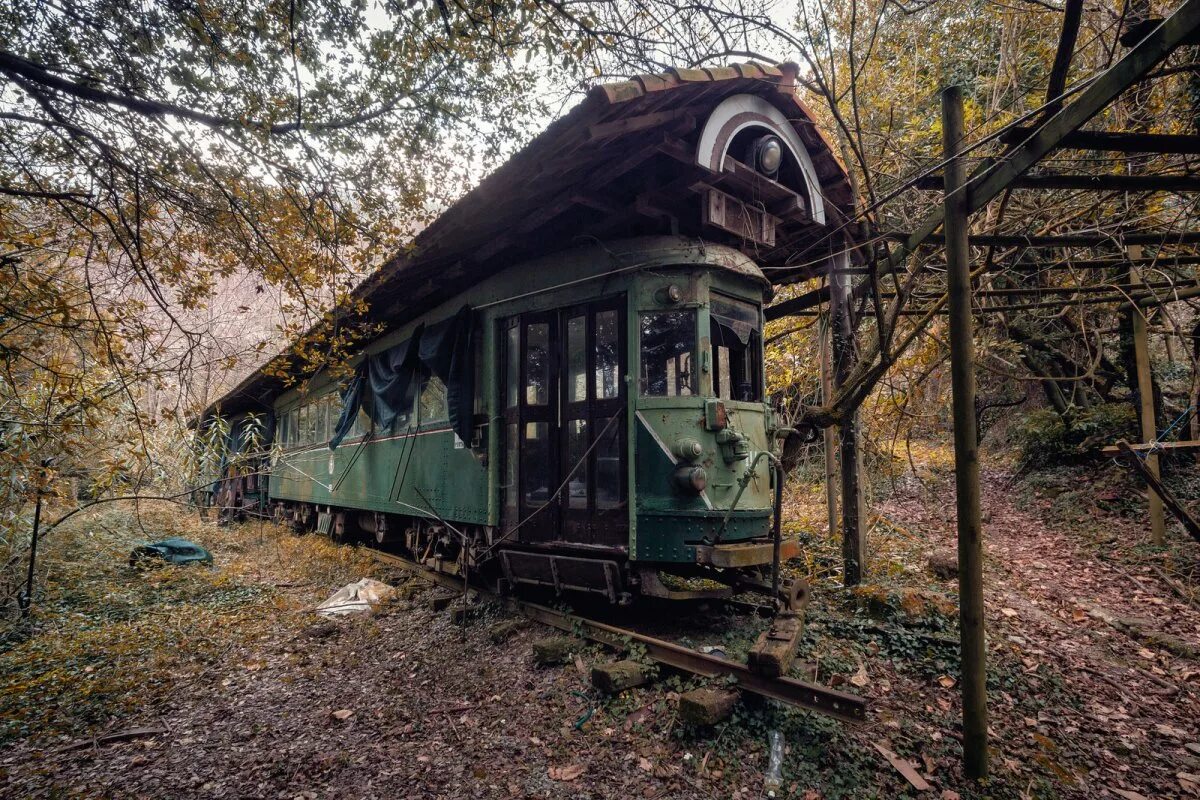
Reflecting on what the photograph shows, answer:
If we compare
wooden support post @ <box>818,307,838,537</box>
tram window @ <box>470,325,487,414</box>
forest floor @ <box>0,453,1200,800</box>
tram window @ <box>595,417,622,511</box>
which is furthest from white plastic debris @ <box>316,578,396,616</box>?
wooden support post @ <box>818,307,838,537</box>

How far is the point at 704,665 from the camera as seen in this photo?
3.72 metres

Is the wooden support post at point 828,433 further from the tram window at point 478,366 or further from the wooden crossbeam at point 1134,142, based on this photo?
the wooden crossbeam at point 1134,142

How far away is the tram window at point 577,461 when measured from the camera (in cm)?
507

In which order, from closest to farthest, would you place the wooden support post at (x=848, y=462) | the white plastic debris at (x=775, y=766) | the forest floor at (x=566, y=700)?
1. the white plastic debris at (x=775, y=766)
2. the forest floor at (x=566, y=700)
3. the wooden support post at (x=848, y=462)

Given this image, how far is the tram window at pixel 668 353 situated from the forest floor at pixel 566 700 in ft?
5.99

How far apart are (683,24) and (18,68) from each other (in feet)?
12.4

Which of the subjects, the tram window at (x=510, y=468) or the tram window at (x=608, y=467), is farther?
the tram window at (x=510, y=468)

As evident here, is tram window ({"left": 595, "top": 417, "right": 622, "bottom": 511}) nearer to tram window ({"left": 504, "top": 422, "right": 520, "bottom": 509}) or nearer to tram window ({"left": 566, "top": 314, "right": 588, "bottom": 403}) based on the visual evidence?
tram window ({"left": 566, "top": 314, "right": 588, "bottom": 403})

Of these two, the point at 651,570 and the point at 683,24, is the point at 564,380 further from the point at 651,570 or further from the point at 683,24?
the point at 683,24

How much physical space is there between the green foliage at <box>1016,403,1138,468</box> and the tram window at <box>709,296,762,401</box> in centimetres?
716

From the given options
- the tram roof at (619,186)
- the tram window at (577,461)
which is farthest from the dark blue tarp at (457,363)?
the tram window at (577,461)

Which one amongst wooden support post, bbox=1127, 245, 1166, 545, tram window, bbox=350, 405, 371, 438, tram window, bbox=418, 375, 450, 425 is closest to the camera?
wooden support post, bbox=1127, 245, 1166, 545

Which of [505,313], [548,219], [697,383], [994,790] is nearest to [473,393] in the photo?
[505,313]

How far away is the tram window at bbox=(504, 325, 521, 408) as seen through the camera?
562 centimetres
